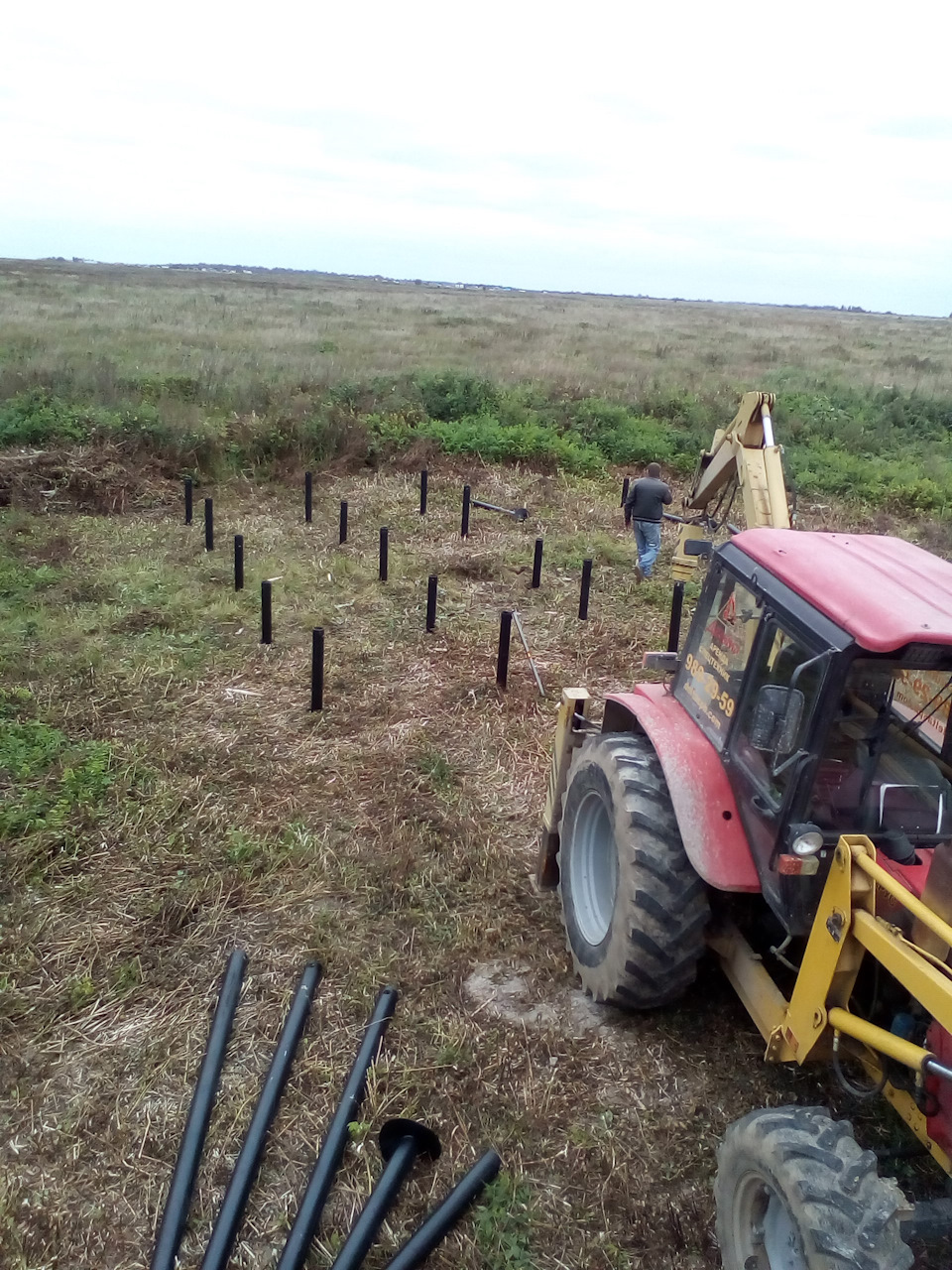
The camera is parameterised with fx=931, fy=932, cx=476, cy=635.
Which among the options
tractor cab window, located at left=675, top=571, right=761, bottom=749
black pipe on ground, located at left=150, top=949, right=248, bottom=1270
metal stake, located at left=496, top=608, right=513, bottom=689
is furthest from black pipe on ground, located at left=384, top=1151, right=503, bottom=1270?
metal stake, located at left=496, top=608, right=513, bottom=689

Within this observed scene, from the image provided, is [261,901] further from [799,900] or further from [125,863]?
[799,900]

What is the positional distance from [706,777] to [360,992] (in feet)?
5.95

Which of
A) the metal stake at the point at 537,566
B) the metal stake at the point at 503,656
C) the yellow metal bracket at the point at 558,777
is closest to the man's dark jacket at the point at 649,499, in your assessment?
the metal stake at the point at 537,566

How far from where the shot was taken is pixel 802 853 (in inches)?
118

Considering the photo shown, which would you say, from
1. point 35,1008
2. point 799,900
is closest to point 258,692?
point 35,1008

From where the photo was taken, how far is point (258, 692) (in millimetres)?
7039

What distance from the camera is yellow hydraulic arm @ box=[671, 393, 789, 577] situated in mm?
6762

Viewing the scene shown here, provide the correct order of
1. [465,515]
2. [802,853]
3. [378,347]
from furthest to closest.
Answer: [378,347] → [465,515] → [802,853]

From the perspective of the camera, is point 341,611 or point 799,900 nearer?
point 799,900

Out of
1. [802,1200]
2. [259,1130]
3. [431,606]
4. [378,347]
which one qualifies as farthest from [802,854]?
[378,347]

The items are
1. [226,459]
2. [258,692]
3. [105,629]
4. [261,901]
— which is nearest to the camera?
[261,901]

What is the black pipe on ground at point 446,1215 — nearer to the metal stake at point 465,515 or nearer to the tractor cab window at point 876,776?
the tractor cab window at point 876,776

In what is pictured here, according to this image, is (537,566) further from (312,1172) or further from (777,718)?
(312,1172)

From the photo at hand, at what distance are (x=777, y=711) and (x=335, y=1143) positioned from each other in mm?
2197
